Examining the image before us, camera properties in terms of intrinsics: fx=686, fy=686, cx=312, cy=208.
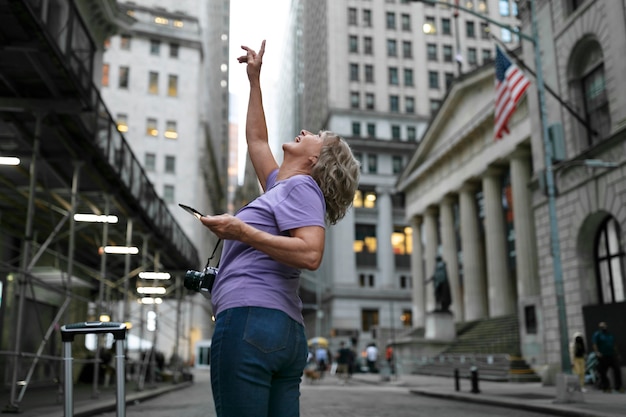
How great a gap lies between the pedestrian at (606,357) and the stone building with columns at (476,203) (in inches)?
462

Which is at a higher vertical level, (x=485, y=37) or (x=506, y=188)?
(x=485, y=37)

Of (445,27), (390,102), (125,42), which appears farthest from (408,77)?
(125,42)

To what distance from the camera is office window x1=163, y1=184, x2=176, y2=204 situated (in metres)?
64.5

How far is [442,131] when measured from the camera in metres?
52.5

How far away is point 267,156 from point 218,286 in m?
0.83

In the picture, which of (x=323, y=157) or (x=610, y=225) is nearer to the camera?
(x=323, y=157)

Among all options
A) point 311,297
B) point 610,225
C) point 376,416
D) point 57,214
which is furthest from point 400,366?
point 311,297

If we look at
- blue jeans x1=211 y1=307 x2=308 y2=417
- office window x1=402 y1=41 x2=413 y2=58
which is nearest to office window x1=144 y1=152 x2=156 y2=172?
office window x1=402 y1=41 x2=413 y2=58

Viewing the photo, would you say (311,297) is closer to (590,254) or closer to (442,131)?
(442,131)

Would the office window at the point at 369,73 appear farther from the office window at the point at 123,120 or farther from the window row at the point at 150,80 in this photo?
the office window at the point at 123,120

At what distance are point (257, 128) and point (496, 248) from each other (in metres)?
41.4

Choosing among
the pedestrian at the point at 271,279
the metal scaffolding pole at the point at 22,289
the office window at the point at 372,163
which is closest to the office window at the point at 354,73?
the office window at the point at 372,163

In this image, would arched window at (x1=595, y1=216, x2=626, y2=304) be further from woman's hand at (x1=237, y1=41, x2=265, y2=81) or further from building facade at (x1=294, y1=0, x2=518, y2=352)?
building facade at (x1=294, y1=0, x2=518, y2=352)

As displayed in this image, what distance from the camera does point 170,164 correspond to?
217 ft
